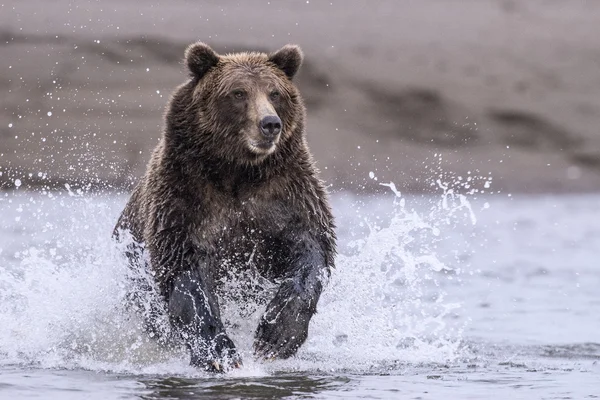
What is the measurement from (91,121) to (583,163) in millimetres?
11926

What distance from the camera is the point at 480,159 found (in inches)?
1243

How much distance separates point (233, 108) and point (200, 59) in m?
0.47

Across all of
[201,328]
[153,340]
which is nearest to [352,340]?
[153,340]

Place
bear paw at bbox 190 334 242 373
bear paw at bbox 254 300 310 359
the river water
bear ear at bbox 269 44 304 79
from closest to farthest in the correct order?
1. the river water
2. bear paw at bbox 190 334 242 373
3. bear paw at bbox 254 300 310 359
4. bear ear at bbox 269 44 304 79

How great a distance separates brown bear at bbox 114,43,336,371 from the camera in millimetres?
8484

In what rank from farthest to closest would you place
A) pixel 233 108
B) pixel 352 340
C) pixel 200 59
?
pixel 352 340 → pixel 200 59 → pixel 233 108

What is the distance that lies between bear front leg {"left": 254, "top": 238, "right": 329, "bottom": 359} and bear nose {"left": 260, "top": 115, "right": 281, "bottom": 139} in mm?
862

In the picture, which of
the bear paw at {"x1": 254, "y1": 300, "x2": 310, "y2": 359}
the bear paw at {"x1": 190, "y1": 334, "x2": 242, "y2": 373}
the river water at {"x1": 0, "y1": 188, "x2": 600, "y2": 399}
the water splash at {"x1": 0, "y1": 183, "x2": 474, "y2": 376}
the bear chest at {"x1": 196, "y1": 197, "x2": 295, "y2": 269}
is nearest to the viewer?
the river water at {"x1": 0, "y1": 188, "x2": 600, "y2": 399}

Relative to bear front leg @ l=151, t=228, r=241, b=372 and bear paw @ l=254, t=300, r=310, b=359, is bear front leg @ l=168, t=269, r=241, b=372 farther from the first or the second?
bear paw @ l=254, t=300, r=310, b=359

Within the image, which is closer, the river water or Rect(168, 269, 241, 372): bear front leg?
the river water

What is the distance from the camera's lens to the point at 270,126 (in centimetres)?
834

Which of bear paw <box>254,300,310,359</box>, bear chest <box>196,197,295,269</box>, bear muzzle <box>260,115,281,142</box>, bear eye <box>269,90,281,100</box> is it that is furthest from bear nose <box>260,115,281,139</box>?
bear paw <box>254,300,310,359</box>

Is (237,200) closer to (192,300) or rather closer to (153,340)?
(192,300)

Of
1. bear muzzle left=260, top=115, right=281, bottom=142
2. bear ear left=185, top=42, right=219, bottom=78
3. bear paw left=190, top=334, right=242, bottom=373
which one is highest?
bear ear left=185, top=42, right=219, bottom=78
